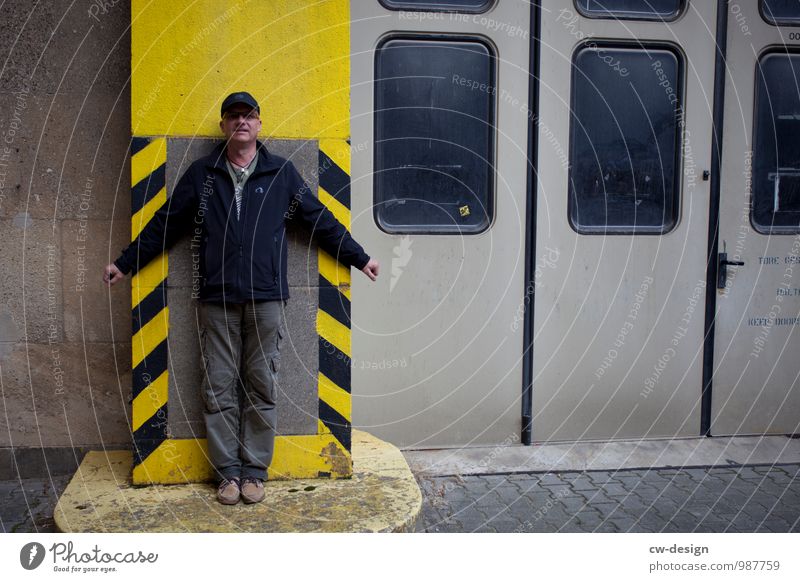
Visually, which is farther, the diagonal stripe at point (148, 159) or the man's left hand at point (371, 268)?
the man's left hand at point (371, 268)

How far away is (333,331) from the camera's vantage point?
4062 mm

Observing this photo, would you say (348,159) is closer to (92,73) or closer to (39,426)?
(92,73)

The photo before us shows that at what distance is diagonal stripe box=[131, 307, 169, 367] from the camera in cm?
391

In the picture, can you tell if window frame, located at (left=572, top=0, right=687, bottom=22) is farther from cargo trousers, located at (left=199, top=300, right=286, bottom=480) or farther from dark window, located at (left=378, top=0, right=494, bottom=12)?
cargo trousers, located at (left=199, top=300, right=286, bottom=480)

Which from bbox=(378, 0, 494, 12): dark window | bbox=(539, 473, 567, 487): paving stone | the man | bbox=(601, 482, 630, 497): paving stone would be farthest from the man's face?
bbox=(601, 482, 630, 497): paving stone

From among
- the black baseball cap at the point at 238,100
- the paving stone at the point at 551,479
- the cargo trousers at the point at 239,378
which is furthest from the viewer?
the paving stone at the point at 551,479

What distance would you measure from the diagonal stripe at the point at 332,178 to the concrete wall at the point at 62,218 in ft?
4.17

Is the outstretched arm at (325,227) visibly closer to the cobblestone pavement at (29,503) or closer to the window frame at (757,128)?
the cobblestone pavement at (29,503)

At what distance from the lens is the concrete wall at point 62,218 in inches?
177

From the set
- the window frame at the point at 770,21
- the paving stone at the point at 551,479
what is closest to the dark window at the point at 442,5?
the window frame at the point at 770,21

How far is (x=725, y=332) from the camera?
5551mm

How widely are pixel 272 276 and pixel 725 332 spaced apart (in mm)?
3271

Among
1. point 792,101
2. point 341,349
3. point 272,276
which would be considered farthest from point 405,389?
point 792,101

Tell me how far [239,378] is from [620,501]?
7.33 ft
